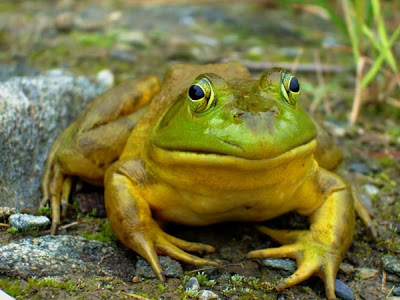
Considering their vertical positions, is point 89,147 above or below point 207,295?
above

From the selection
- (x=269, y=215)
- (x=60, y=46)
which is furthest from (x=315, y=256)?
(x=60, y=46)

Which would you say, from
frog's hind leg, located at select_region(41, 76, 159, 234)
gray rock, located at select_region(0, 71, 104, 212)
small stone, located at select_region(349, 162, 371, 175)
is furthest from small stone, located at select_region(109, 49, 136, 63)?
small stone, located at select_region(349, 162, 371, 175)

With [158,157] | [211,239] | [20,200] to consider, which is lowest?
[211,239]

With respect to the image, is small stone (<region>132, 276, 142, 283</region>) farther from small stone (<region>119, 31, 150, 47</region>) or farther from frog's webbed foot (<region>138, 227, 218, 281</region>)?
small stone (<region>119, 31, 150, 47</region>)

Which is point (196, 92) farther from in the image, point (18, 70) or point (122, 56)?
point (122, 56)

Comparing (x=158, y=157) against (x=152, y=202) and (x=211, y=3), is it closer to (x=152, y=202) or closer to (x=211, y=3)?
(x=152, y=202)

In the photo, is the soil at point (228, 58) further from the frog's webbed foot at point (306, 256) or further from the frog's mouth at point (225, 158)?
the frog's mouth at point (225, 158)

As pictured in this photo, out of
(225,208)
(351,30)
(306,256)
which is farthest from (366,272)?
(351,30)
